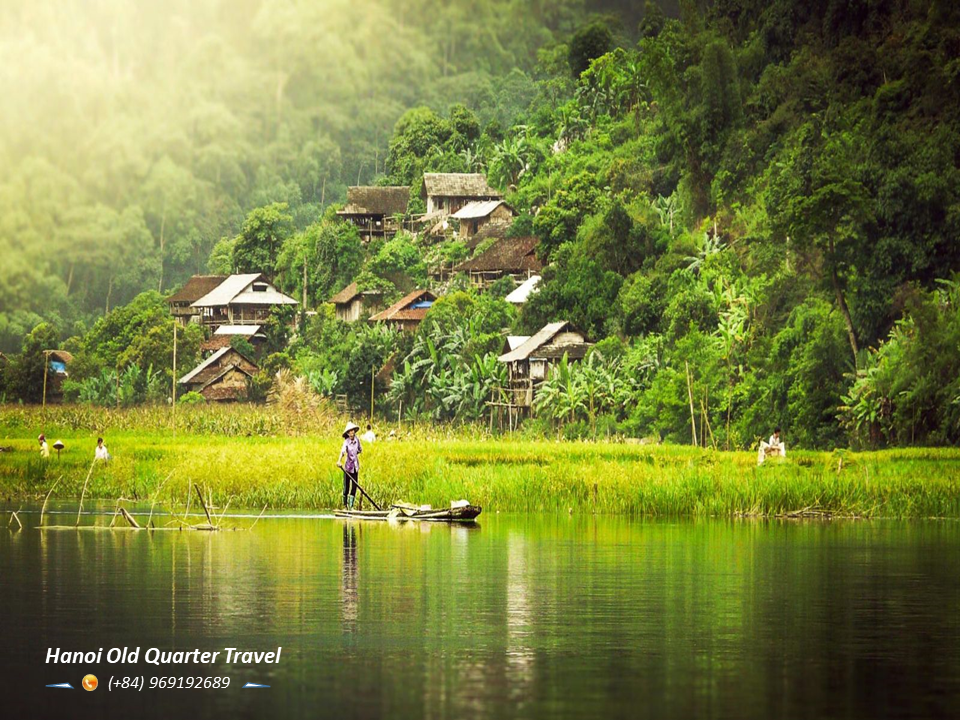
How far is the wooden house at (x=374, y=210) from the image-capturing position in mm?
94875

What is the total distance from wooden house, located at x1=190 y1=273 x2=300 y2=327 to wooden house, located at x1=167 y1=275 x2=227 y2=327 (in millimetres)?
1735

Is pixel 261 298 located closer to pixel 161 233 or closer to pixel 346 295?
pixel 346 295

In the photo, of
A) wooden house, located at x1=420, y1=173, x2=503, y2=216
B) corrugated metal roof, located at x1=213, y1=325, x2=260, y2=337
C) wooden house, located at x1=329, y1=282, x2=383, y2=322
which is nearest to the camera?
wooden house, located at x1=329, y1=282, x2=383, y2=322

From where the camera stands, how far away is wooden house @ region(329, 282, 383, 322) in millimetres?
87062

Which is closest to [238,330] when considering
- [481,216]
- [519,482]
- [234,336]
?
[234,336]

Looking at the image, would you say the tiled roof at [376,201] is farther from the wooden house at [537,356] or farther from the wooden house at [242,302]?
the wooden house at [537,356]

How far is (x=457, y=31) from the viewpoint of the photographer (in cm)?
16400

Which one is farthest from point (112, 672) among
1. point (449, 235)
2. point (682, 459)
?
point (449, 235)

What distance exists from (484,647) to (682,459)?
72.0ft

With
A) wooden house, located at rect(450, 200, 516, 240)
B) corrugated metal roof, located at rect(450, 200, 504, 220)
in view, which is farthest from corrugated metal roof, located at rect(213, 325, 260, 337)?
corrugated metal roof, located at rect(450, 200, 504, 220)

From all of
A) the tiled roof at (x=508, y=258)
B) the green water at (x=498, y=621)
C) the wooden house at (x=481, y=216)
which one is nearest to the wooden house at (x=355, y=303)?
the tiled roof at (x=508, y=258)

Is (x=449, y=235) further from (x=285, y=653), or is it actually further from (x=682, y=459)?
(x=285, y=653)

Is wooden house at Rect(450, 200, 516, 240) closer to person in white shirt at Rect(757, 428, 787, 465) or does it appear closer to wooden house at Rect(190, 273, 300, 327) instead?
wooden house at Rect(190, 273, 300, 327)

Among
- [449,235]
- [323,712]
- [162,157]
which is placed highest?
[162,157]
